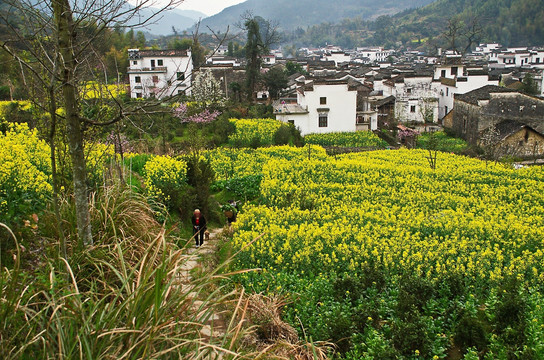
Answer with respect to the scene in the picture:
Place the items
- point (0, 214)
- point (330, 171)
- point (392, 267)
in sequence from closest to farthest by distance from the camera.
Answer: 1. point (0, 214)
2. point (392, 267)
3. point (330, 171)

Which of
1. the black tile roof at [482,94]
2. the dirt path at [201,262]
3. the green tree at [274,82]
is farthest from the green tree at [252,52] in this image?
the dirt path at [201,262]

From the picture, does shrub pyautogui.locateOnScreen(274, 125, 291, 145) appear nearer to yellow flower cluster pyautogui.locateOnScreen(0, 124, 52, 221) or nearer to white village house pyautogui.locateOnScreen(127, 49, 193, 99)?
white village house pyautogui.locateOnScreen(127, 49, 193, 99)

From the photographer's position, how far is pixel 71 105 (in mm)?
5211

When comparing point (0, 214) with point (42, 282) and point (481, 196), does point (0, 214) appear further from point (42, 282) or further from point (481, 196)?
point (481, 196)

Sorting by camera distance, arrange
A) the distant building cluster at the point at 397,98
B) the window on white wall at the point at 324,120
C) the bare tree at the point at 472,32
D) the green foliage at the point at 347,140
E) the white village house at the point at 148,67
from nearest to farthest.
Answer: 1. the green foliage at the point at 347,140
2. the distant building cluster at the point at 397,98
3. the window on white wall at the point at 324,120
4. the white village house at the point at 148,67
5. the bare tree at the point at 472,32

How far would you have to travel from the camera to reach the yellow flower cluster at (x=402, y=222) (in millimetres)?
9602

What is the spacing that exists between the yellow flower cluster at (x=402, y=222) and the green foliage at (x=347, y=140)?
58.2 ft

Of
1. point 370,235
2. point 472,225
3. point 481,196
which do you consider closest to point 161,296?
point 370,235

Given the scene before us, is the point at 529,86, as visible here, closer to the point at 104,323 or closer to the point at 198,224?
the point at 198,224

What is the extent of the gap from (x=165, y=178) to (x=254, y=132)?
62.3ft

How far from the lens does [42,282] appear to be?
4.77 metres

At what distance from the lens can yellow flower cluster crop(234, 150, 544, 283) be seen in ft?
31.5

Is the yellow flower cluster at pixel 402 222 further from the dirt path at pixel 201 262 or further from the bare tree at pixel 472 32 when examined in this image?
the bare tree at pixel 472 32

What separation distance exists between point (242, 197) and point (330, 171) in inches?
137
